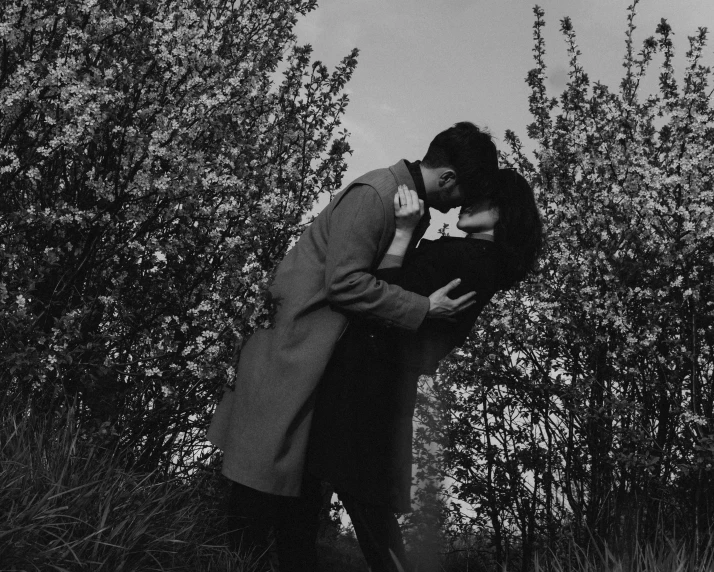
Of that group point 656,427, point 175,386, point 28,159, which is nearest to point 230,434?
point 175,386

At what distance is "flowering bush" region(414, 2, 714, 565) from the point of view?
455 centimetres

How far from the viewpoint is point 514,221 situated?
273cm

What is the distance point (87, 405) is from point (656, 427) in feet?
10.6

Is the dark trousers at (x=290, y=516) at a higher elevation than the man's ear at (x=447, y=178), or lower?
lower

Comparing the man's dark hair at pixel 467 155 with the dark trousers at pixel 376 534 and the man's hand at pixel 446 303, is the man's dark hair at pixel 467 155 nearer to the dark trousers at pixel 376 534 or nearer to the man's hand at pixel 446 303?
the man's hand at pixel 446 303

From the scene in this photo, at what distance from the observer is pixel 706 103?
509 cm

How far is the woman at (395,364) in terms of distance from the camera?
265cm

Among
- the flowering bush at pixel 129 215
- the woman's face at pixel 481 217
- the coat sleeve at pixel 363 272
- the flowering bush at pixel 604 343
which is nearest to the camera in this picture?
the coat sleeve at pixel 363 272

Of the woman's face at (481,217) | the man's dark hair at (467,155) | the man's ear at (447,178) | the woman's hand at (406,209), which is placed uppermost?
the man's dark hair at (467,155)

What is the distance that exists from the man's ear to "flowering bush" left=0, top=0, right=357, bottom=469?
897 mm

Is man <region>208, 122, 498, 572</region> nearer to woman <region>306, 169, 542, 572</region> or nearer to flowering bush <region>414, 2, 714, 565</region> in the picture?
woman <region>306, 169, 542, 572</region>

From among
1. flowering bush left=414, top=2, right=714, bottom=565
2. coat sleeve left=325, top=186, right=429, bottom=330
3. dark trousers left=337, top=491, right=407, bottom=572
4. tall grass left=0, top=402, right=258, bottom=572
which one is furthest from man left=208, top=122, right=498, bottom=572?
flowering bush left=414, top=2, right=714, bottom=565

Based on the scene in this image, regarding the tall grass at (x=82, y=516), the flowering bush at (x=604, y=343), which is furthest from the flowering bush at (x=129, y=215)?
the flowering bush at (x=604, y=343)

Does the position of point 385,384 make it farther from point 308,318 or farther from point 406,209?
point 406,209
